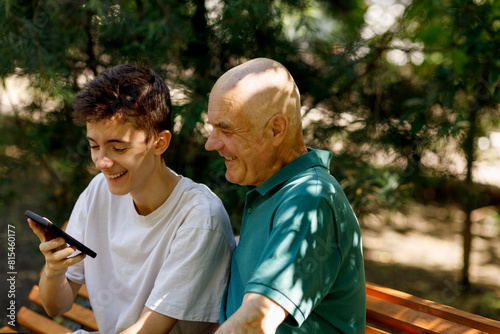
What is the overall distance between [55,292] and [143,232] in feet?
1.67

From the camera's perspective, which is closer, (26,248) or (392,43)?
(392,43)

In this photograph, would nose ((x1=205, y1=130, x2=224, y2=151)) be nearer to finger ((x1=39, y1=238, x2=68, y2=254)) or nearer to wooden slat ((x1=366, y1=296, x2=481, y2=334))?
finger ((x1=39, y1=238, x2=68, y2=254))

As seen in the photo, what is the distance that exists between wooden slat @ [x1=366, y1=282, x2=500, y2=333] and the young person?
774 mm

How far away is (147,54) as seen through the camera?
320 centimetres

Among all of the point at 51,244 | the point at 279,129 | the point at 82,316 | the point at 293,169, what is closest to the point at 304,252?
the point at 293,169

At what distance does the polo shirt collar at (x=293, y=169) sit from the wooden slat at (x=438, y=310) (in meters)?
0.79

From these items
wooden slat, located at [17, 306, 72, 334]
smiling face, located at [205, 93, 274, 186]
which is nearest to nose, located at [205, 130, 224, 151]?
smiling face, located at [205, 93, 274, 186]

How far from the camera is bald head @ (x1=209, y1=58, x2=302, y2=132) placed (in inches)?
77.1

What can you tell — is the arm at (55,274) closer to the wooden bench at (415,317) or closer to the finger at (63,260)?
the finger at (63,260)

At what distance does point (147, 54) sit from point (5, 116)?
1374mm

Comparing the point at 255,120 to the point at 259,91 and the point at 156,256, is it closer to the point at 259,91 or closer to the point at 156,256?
the point at 259,91

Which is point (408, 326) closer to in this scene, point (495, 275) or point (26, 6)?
point (26, 6)

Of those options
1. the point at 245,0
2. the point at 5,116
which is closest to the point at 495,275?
the point at 245,0

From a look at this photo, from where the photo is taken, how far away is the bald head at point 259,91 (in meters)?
1.96
